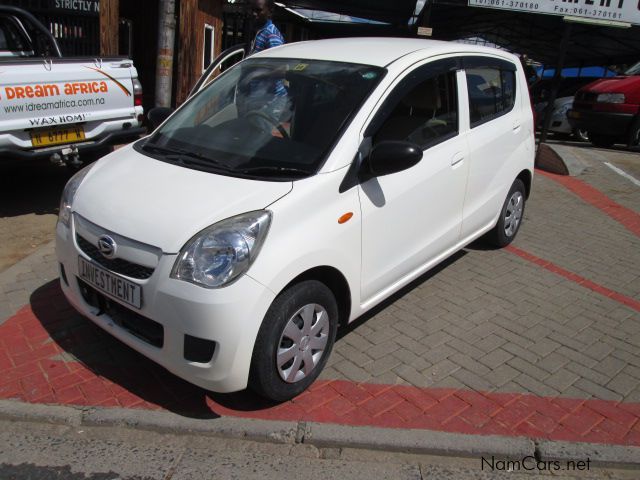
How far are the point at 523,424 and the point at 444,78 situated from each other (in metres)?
2.37

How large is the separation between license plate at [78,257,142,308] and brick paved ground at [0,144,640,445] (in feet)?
1.99

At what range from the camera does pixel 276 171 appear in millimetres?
3227

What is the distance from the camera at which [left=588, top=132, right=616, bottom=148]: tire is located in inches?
490

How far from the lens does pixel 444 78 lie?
164 inches

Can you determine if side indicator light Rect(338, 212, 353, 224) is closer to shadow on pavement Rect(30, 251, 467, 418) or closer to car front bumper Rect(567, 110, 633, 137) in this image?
shadow on pavement Rect(30, 251, 467, 418)

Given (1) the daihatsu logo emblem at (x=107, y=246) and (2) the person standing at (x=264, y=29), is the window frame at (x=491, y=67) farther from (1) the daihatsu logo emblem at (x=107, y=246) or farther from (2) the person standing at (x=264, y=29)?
(1) the daihatsu logo emblem at (x=107, y=246)

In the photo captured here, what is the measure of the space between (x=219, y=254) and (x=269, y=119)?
46.5 inches

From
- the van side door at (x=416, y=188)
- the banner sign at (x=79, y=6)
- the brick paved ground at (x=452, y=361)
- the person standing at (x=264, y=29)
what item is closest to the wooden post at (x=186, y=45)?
the banner sign at (x=79, y=6)

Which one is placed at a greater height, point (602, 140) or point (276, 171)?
point (276, 171)

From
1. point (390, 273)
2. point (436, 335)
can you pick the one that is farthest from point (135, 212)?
point (436, 335)

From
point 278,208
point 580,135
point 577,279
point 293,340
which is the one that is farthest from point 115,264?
point 580,135

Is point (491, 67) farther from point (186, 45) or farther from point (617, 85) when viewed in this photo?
point (617, 85)

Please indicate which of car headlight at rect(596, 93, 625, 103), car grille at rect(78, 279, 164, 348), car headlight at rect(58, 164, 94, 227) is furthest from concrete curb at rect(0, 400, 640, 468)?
car headlight at rect(596, 93, 625, 103)

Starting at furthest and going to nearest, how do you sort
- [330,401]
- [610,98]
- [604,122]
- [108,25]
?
[604,122], [610,98], [108,25], [330,401]
